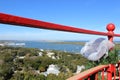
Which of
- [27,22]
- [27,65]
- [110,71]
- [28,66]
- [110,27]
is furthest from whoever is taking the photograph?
[27,65]

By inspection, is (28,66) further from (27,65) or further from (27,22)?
(27,22)

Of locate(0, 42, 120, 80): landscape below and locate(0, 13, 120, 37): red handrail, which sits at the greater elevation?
locate(0, 13, 120, 37): red handrail

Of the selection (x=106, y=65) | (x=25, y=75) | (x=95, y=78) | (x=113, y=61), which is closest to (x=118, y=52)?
(x=113, y=61)

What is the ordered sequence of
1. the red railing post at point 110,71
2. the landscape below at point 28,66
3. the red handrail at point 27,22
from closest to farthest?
the red handrail at point 27,22 → the red railing post at point 110,71 → the landscape below at point 28,66

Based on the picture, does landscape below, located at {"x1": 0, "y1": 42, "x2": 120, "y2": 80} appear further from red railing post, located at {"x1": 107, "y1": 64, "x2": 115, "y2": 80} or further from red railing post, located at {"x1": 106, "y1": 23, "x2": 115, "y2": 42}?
red railing post, located at {"x1": 107, "y1": 64, "x2": 115, "y2": 80}

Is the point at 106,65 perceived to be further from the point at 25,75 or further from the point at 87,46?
the point at 25,75

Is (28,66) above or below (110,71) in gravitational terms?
below

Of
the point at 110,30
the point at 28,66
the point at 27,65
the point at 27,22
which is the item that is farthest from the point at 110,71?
the point at 27,65

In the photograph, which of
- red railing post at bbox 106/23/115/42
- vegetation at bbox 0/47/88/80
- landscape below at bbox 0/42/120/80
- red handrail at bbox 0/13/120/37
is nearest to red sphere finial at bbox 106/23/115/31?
red railing post at bbox 106/23/115/42

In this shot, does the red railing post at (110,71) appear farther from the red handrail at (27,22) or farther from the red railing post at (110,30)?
the red handrail at (27,22)

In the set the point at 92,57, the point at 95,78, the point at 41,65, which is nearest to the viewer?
the point at 95,78

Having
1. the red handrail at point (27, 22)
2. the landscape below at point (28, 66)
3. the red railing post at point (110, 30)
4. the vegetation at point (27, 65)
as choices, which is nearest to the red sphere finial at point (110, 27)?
the red railing post at point (110, 30)
